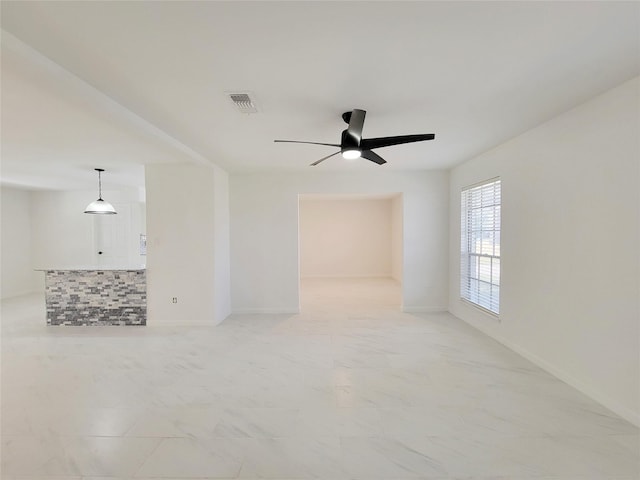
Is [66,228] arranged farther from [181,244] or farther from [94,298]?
[181,244]

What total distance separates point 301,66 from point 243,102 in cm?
69

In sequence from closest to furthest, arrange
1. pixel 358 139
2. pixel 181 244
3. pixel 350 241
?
1. pixel 358 139
2. pixel 181 244
3. pixel 350 241

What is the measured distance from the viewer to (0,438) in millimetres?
2064

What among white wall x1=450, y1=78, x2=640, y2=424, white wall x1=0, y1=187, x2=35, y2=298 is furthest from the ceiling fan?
white wall x1=0, y1=187, x2=35, y2=298

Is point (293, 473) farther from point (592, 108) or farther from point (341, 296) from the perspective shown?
point (341, 296)

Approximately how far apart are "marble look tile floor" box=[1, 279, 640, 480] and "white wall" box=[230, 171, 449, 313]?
4.16ft

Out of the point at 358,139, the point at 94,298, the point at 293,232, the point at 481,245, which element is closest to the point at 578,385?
the point at 481,245

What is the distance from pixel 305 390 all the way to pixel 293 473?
904 millimetres

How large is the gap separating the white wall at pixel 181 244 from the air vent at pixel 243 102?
2231mm

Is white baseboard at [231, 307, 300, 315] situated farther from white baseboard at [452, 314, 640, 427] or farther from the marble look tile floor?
white baseboard at [452, 314, 640, 427]

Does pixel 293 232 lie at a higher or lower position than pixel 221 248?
higher

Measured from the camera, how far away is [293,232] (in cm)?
527

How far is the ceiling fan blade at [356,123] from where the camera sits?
2385mm

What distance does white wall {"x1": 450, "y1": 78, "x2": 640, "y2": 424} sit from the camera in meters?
2.21
